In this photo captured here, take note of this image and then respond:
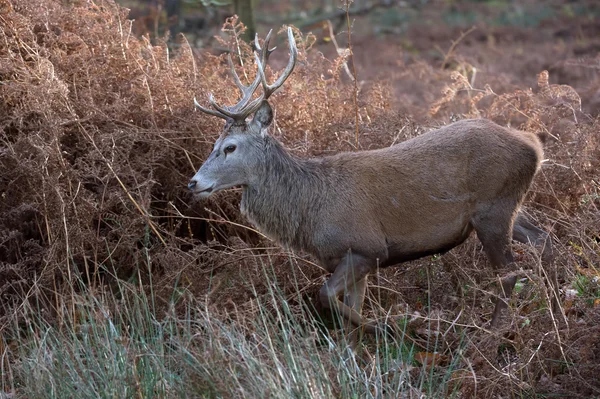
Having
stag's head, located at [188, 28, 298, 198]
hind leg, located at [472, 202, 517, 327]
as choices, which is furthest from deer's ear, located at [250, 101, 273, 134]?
hind leg, located at [472, 202, 517, 327]

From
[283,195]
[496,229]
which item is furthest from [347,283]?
[496,229]

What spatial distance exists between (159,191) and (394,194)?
8.15 ft

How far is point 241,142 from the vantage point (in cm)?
695

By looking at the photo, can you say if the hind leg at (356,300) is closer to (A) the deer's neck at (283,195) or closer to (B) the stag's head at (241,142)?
(A) the deer's neck at (283,195)

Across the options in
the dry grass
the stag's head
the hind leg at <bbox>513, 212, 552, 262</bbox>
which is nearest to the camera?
the stag's head

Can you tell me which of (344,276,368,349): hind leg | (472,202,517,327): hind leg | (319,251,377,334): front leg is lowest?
(344,276,368,349): hind leg

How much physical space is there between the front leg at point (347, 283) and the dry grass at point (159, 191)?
0.89ft

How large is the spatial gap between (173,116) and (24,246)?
1.75m

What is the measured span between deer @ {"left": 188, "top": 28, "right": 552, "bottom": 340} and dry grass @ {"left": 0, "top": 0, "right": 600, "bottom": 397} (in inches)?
14.0

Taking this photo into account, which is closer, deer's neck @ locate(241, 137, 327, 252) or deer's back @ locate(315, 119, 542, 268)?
deer's back @ locate(315, 119, 542, 268)

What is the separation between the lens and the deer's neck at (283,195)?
689cm

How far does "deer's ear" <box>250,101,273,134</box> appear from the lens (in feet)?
22.8

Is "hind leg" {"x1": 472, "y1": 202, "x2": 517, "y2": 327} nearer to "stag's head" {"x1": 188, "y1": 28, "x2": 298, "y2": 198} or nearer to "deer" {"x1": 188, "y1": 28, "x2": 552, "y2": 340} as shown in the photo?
"deer" {"x1": 188, "y1": 28, "x2": 552, "y2": 340}

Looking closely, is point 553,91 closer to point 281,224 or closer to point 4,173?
point 281,224
